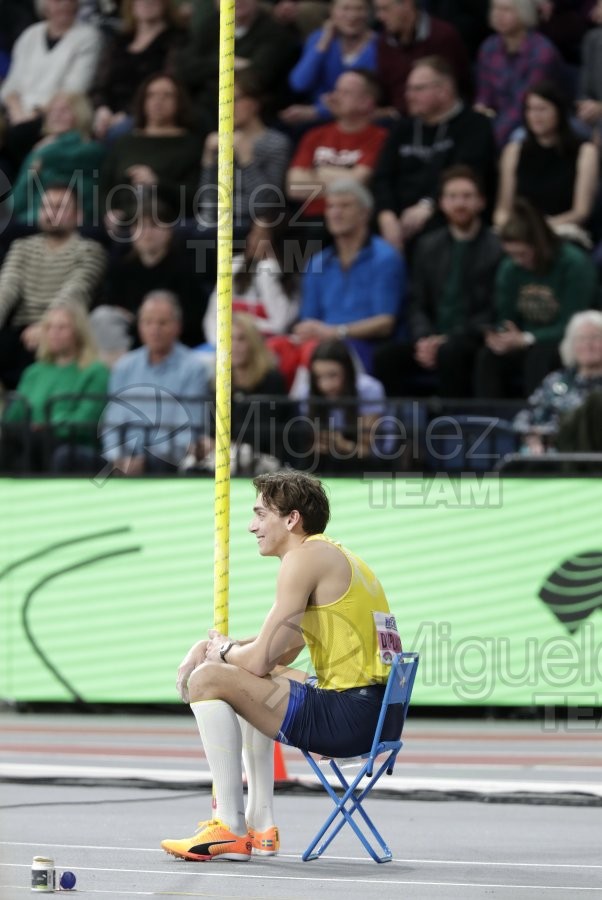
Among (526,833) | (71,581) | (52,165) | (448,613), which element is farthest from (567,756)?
(52,165)

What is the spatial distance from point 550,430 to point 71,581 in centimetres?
372

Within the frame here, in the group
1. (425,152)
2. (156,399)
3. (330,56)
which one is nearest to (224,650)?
(156,399)

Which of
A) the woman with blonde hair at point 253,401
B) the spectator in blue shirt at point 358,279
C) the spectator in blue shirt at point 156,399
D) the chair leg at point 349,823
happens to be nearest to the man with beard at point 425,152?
the spectator in blue shirt at point 358,279

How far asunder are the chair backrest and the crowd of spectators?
5575 mm

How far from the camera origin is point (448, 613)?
12.5 meters

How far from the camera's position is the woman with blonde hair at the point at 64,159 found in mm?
16188

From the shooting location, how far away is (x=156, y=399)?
42.5ft

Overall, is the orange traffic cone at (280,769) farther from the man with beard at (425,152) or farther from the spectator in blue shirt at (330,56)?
the spectator in blue shirt at (330,56)

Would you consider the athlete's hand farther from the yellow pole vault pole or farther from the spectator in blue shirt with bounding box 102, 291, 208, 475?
the spectator in blue shirt with bounding box 102, 291, 208, 475

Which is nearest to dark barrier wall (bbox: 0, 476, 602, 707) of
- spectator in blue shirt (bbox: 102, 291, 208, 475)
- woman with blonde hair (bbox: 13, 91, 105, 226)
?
spectator in blue shirt (bbox: 102, 291, 208, 475)

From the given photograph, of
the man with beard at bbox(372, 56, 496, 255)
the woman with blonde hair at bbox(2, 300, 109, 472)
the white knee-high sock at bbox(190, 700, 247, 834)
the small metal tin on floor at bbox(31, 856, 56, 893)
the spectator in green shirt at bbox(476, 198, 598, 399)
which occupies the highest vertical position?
the man with beard at bbox(372, 56, 496, 255)

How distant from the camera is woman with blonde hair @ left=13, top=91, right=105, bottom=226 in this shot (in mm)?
16188

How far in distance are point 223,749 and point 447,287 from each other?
7.71 meters

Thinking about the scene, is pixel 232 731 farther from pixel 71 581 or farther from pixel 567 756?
pixel 71 581
